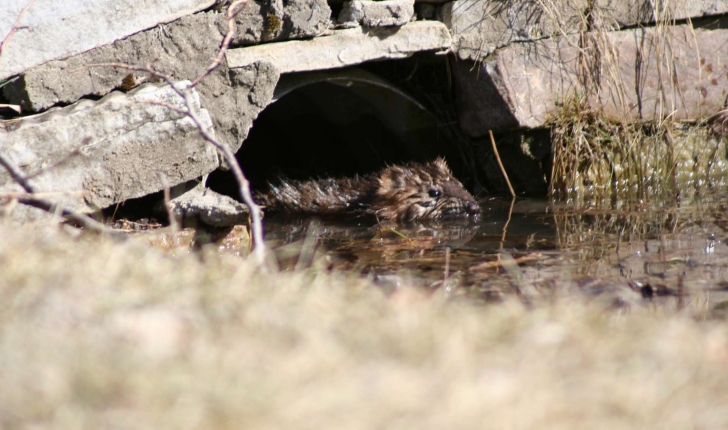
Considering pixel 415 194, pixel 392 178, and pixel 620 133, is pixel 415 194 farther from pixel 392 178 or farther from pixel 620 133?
pixel 620 133

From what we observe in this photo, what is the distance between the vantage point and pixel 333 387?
1.59 meters

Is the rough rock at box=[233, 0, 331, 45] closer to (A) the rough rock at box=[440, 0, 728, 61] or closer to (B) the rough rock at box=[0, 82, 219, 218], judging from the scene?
(B) the rough rock at box=[0, 82, 219, 218]

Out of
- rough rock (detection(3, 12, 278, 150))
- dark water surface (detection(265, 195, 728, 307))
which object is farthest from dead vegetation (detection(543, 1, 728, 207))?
rough rock (detection(3, 12, 278, 150))

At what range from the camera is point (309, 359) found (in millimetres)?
1674

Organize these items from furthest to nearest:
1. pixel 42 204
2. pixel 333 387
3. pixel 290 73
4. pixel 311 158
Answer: pixel 311 158, pixel 290 73, pixel 42 204, pixel 333 387

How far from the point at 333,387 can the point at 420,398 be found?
180 mm

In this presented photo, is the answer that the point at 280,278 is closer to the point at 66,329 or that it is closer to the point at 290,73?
the point at 66,329

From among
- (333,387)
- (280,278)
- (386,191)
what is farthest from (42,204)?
(386,191)

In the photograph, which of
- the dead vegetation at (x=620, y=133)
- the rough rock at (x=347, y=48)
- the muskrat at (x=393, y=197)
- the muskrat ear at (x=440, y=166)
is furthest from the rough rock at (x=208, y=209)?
the dead vegetation at (x=620, y=133)

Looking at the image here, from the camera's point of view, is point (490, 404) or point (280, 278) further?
point (280, 278)

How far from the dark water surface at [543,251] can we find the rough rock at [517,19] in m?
1.24

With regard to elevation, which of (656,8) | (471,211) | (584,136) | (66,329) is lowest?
(471,211)

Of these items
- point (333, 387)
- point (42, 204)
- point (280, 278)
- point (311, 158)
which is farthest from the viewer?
point (311, 158)

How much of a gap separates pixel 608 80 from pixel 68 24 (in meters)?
3.91
